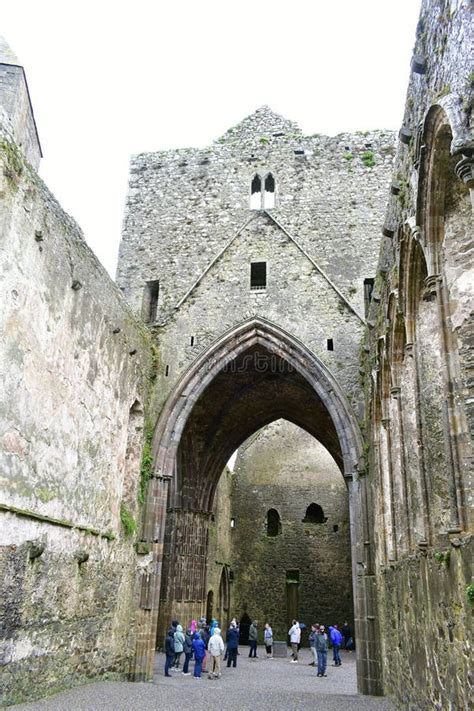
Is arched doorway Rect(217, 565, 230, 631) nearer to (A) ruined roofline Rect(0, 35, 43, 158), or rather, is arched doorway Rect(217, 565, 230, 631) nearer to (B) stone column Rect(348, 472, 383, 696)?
(B) stone column Rect(348, 472, 383, 696)

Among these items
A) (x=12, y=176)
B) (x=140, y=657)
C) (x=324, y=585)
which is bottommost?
(x=140, y=657)

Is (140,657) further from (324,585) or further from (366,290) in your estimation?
(324,585)

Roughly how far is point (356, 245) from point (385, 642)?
25.4 feet

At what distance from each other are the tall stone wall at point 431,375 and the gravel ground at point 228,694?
1.04m

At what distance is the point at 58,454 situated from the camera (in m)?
7.66

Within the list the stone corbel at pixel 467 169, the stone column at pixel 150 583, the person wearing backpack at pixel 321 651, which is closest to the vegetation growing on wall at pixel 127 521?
the stone column at pixel 150 583

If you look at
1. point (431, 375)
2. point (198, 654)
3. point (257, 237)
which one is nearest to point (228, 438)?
point (257, 237)

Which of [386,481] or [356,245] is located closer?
[386,481]

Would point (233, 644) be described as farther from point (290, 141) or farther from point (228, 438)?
point (290, 141)

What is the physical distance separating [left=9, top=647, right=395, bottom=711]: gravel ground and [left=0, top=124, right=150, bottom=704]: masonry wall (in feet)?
1.26

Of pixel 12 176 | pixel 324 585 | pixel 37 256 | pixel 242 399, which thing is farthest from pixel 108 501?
pixel 324 585

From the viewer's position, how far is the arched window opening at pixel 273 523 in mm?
22344

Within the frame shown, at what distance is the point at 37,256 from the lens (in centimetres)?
716

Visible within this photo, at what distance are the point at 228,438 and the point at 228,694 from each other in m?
7.93
